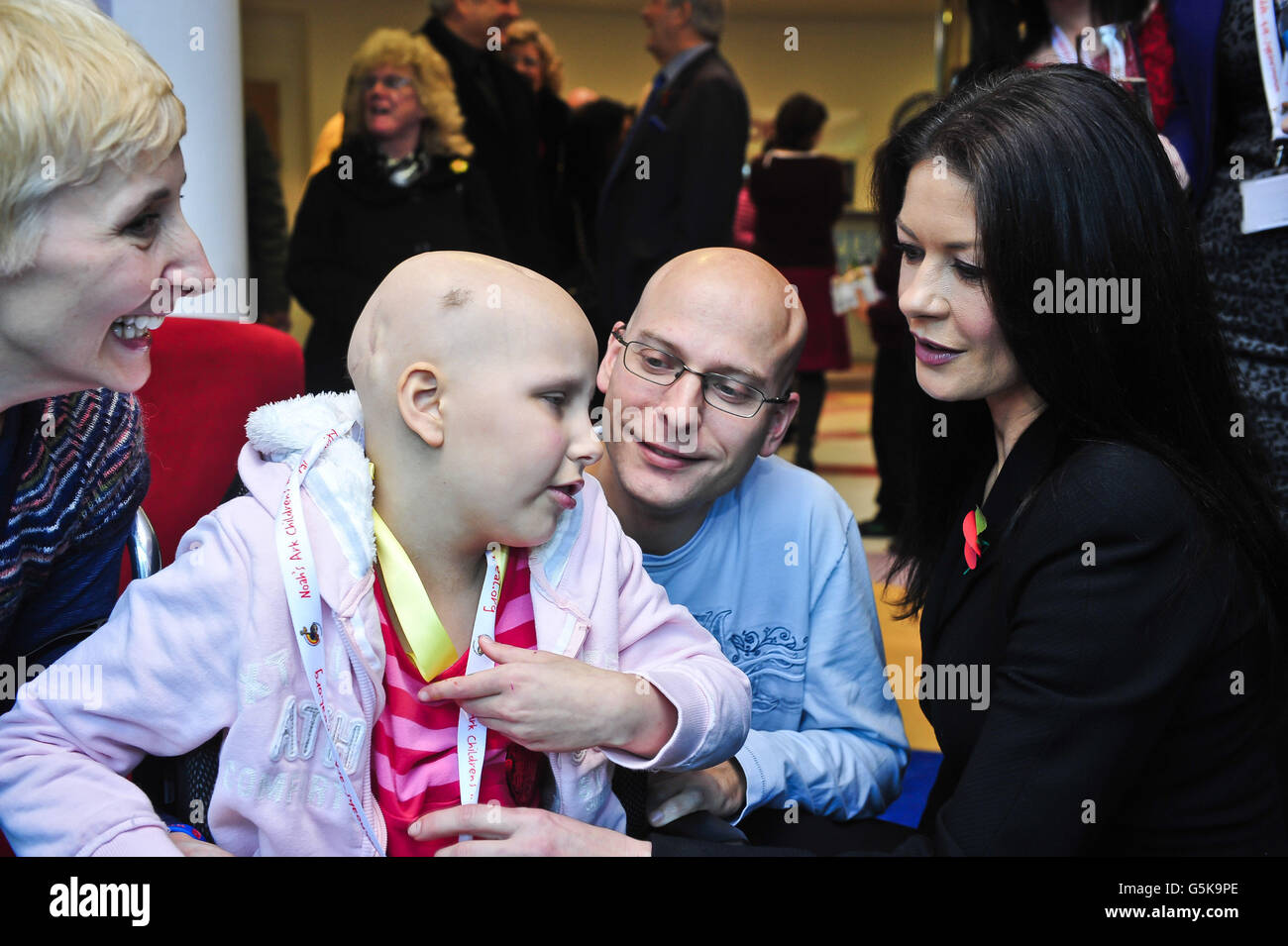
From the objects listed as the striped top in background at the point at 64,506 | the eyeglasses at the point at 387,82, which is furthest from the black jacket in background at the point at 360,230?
the striped top in background at the point at 64,506

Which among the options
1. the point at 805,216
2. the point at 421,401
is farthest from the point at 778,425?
the point at 805,216

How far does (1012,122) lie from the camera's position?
56.5 inches

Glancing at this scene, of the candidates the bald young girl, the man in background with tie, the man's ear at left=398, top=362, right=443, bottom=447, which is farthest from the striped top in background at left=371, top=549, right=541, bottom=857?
the man in background with tie

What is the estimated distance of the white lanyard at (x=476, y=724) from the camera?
1.28 m

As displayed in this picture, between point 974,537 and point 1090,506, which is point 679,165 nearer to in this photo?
point 974,537

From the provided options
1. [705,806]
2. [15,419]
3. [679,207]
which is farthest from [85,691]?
[679,207]

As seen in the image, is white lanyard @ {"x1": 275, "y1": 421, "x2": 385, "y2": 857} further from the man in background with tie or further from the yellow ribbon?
the man in background with tie

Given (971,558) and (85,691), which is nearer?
(85,691)

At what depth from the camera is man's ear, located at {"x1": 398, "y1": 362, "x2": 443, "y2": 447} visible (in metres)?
1.27

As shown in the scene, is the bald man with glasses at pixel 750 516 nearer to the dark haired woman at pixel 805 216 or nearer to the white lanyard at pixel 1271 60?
the white lanyard at pixel 1271 60

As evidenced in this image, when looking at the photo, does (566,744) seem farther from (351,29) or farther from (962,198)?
(351,29)

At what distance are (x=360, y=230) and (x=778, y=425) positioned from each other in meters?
2.14

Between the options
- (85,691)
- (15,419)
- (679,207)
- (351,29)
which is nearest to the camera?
(85,691)

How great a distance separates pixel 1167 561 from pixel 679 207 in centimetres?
278
